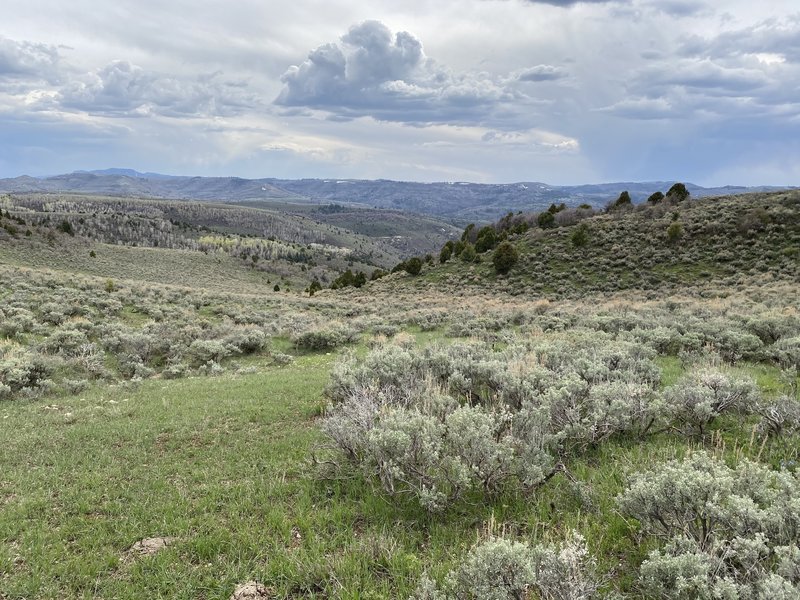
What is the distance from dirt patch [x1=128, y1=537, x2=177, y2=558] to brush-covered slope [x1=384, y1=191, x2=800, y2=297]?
108ft

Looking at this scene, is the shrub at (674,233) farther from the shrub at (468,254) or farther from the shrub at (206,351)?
the shrub at (206,351)

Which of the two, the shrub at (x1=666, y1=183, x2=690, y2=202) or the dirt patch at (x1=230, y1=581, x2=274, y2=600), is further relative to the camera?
the shrub at (x1=666, y1=183, x2=690, y2=202)

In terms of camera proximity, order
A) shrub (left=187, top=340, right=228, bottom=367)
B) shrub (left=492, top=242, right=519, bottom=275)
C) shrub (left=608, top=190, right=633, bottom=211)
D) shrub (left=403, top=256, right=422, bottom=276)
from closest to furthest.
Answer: shrub (left=187, top=340, right=228, bottom=367) < shrub (left=492, top=242, right=519, bottom=275) < shrub (left=403, top=256, right=422, bottom=276) < shrub (left=608, top=190, right=633, bottom=211)

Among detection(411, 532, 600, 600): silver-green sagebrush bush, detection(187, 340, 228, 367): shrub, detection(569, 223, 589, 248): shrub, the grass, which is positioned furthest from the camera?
detection(569, 223, 589, 248): shrub

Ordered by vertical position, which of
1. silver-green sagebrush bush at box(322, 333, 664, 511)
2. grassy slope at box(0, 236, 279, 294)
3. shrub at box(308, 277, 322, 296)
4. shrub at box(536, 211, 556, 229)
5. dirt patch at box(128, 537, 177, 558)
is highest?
shrub at box(536, 211, 556, 229)

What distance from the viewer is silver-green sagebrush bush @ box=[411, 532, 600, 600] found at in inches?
122

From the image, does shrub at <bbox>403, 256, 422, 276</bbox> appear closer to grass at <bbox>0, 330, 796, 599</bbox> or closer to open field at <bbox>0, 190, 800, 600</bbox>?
open field at <bbox>0, 190, 800, 600</bbox>

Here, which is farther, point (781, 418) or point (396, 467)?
point (781, 418)

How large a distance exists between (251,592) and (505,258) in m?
38.6

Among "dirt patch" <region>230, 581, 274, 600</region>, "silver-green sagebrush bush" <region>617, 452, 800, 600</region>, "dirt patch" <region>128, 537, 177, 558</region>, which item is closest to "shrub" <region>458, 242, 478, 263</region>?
"silver-green sagebrush bush" <region>617, 452, 800, 600</region>

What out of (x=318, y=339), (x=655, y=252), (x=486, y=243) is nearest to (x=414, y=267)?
(x=486, y=243)

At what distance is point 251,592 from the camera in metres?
3.90

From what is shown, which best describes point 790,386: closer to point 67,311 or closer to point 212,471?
point 212,471

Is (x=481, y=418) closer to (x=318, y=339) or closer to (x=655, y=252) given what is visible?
(x=318, y=339)
